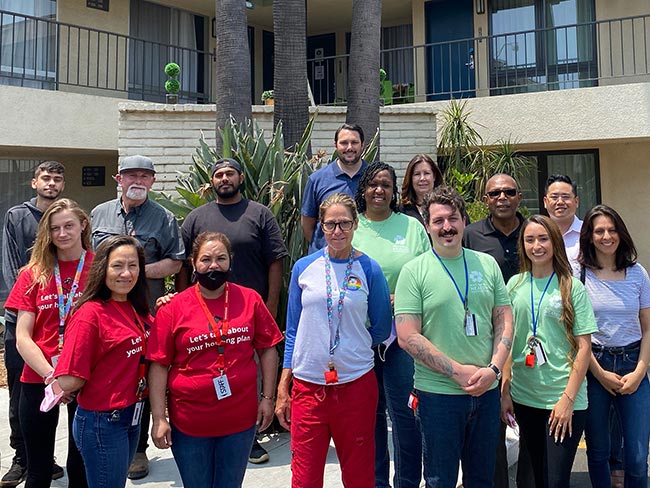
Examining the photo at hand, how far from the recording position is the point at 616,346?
11.3 ft

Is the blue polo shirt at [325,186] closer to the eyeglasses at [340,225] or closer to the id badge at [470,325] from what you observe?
the eyeglasses at [340,225]

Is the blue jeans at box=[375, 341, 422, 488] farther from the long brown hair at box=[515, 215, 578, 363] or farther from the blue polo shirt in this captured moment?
the blue polo shirt

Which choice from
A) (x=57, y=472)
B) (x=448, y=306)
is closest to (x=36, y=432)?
(x=57, y=472)

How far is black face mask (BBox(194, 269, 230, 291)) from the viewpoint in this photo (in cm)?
293

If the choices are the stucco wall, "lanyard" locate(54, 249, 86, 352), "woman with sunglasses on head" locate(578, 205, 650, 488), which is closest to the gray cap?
"lanyard" locate(54, 249, 86, 352)

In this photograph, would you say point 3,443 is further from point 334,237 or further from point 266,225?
point 334,237

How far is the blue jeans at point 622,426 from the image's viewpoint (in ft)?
10.9

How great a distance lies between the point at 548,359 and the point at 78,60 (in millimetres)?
10294

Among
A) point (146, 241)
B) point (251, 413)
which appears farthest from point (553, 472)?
point (146, 241)

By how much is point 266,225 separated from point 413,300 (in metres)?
1.52

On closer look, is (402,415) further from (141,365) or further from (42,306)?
(42,306)

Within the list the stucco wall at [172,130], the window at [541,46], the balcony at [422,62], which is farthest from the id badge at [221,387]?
the window at [541,46]

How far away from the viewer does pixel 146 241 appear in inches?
154

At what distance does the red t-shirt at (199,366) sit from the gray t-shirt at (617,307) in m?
2.02
